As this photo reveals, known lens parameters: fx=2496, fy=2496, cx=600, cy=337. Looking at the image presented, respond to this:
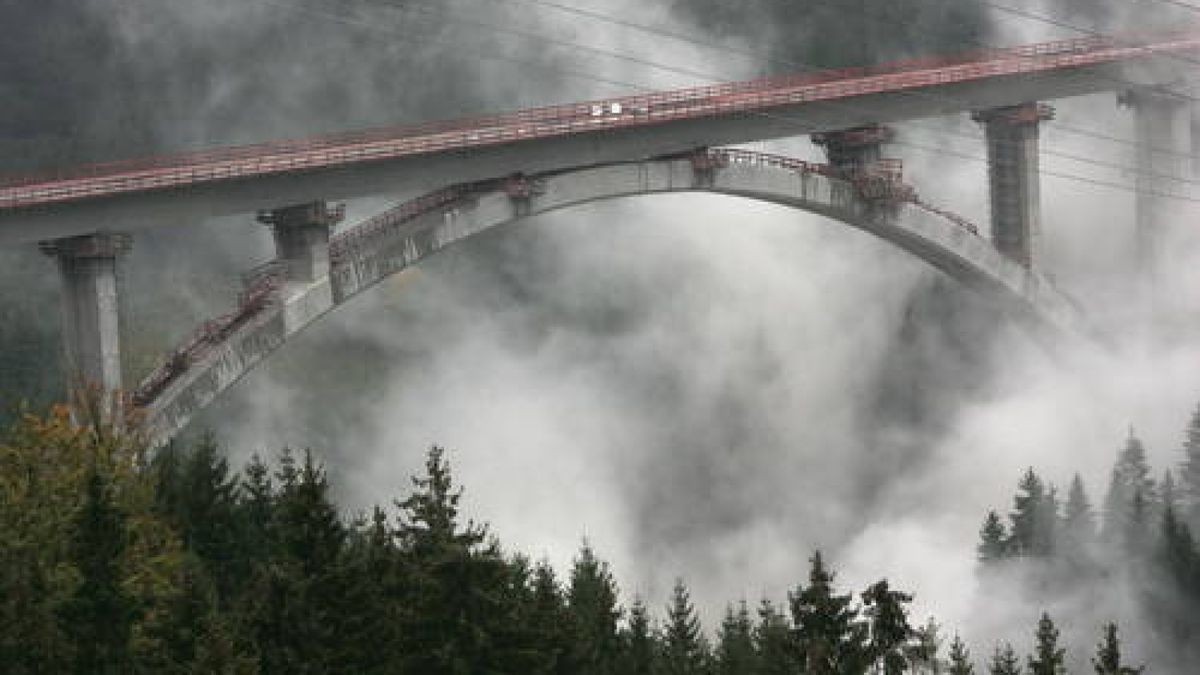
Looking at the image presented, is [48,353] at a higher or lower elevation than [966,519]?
higher

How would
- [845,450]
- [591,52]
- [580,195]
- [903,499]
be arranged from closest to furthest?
[580,195] < [903,499] < [845,450] < [591,52]

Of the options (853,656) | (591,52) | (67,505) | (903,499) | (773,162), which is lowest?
(853,656)

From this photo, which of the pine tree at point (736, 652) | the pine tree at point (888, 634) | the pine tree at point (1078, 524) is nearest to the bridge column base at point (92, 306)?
the pine tree at point (736, 652)

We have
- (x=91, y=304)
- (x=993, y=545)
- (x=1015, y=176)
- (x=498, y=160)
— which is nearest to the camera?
(x=91, y=304)

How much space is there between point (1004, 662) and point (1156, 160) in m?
29.7

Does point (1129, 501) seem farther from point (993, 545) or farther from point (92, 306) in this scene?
point (92, 306)

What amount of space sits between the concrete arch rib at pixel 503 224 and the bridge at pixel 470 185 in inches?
1.8

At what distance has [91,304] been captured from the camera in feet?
193

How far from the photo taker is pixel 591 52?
3910 inches

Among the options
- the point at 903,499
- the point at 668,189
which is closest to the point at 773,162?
the point at 668,189

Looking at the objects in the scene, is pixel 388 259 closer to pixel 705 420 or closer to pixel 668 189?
pixel 668 189

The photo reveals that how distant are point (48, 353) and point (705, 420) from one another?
77.6 ft

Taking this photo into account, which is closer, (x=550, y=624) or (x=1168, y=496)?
(x=550, y=624)

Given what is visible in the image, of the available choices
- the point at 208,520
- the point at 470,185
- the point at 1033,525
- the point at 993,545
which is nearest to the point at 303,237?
the point at 470,185
